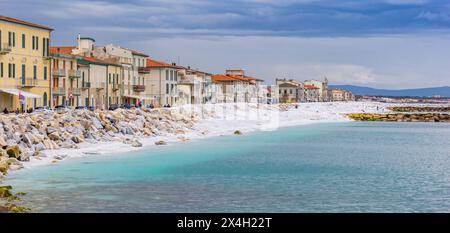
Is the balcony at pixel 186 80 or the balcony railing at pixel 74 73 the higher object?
the balcony at pixel 186 80

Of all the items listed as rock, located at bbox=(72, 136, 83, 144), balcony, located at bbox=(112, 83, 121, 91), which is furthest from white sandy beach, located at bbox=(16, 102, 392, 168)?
balcony, located at bbox=(112, 83, 121, 91)

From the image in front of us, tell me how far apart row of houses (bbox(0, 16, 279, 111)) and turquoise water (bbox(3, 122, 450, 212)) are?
22335 millimetres

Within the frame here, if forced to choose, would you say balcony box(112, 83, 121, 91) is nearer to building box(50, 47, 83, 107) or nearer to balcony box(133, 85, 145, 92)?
balcony box(133, 85, 145, 92)

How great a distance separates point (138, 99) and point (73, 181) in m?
71.4

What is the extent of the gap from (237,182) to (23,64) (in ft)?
128

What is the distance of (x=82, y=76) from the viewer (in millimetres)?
77438

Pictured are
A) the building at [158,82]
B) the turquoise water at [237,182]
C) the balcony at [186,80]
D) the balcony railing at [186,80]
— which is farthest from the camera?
the balcony at [186,80]

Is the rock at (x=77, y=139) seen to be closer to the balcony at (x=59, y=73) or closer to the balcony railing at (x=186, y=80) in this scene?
the balcony at (x=59, y=73)

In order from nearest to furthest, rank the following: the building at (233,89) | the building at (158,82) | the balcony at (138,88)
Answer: the balcony at (138,88) → the building at (158,82) → the building at (233,89)

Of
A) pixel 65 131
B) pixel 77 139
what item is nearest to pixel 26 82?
pixel 65 131

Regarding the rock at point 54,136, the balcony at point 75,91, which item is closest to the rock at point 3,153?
the rock at point 54,136

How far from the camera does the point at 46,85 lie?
65.8 metres

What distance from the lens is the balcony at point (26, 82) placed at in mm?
59688
